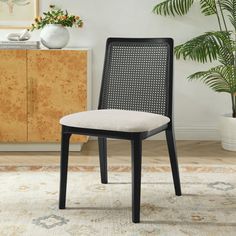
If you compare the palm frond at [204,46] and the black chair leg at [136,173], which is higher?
the palm frond at [204,46]

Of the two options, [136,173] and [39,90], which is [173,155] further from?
[39,90]

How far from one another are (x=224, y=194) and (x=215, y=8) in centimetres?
188

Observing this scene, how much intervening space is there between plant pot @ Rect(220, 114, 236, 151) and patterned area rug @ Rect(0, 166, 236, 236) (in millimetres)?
622

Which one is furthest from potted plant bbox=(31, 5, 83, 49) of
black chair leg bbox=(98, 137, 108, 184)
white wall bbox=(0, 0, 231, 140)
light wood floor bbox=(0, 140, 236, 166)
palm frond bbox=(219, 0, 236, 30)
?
black chair leg bbox=(98, 137, 108, 184)

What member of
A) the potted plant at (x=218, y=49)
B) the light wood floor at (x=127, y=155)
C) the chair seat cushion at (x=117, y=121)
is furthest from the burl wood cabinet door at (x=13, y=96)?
the chair seat cushion at (x=117, y=121)

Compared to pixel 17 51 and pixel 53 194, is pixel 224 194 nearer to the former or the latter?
pixel 53 194

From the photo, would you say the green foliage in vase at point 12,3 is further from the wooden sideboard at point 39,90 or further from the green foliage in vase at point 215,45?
the green foliage in vase at point 215,45

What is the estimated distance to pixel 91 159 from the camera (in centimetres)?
410

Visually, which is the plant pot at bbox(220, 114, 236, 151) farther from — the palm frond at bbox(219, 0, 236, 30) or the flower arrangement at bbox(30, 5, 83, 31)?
the flower arrangement at bbox(30, 5, 83, 31)

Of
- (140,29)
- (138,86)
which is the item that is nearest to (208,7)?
(140,29)

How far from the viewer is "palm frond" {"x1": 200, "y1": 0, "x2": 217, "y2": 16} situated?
450 cm

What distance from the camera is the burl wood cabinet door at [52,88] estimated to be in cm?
423

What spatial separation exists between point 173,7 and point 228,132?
1.12 meters

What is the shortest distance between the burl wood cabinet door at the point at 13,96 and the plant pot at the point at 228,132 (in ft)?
4.99
